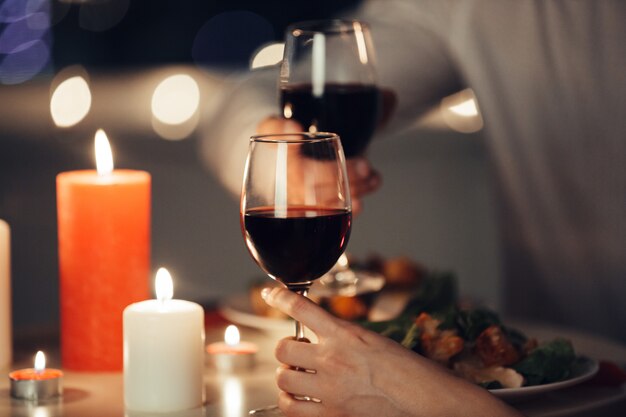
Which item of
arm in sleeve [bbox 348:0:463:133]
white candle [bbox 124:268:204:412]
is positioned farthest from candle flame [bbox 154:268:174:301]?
arm in sleeve [bbox 348:0:463:133]

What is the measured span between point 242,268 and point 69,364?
2389 mm

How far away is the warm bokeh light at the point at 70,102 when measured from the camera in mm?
3822

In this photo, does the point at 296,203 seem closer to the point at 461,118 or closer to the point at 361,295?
the point at 361,295

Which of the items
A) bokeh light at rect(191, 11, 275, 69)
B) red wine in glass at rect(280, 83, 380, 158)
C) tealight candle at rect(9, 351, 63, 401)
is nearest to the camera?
tealight candle at rect(9, 351, 63, 401)

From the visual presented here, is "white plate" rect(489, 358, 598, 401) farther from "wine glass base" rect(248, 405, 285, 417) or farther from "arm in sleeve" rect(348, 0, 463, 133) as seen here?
"arm in sleeve" rect(348, 0, 463, 133)

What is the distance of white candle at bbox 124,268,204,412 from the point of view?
938 mm

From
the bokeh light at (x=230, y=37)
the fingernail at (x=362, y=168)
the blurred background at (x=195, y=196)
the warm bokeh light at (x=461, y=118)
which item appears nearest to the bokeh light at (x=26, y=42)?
the blurred background at (x=195, y=196)

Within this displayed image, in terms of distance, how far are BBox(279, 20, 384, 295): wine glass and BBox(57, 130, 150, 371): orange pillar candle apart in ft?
0.73

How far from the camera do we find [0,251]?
1.11 meters

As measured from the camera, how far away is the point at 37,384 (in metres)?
0.97

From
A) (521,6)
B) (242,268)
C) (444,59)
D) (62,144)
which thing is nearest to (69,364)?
(444,59)

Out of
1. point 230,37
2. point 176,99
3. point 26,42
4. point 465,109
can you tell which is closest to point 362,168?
point 465,109

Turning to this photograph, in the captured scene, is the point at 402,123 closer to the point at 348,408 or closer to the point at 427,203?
the point at 348,408

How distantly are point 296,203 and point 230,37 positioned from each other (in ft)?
19.7
